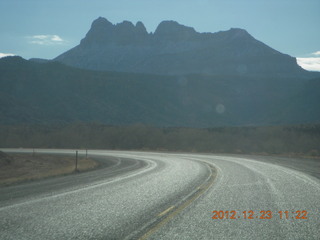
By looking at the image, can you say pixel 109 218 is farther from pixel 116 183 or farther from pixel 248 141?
pixel 248 141

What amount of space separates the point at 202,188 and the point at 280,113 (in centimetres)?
11224

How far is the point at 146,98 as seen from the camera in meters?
116

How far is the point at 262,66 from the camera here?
185m

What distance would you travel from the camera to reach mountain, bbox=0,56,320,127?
95375 mm

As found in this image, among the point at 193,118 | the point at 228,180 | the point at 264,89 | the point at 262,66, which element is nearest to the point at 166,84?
the point at 193,118
